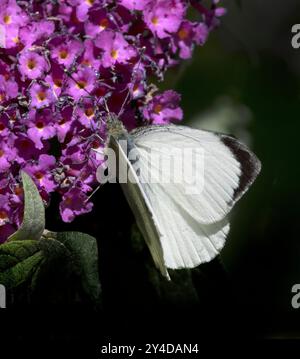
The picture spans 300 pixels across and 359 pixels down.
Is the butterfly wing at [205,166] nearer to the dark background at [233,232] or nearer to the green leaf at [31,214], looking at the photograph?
the dark background at [233,232]

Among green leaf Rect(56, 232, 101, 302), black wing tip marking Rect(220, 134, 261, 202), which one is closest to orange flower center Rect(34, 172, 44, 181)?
green leaf Rect(56, 232, 101, 302)

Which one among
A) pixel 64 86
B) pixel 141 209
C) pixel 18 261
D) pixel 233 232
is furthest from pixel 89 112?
pixel 233 232

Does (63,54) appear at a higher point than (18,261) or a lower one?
higher

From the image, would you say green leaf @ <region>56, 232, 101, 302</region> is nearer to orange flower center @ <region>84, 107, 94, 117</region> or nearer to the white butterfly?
the white butterfly

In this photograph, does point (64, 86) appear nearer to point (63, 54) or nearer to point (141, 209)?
point (63, 54)

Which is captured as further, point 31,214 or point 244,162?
point 244,162

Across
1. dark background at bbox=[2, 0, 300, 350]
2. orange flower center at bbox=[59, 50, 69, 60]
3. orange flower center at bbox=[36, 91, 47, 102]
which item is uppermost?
orange flower center at bbox=[59, 50, 69, 60]
